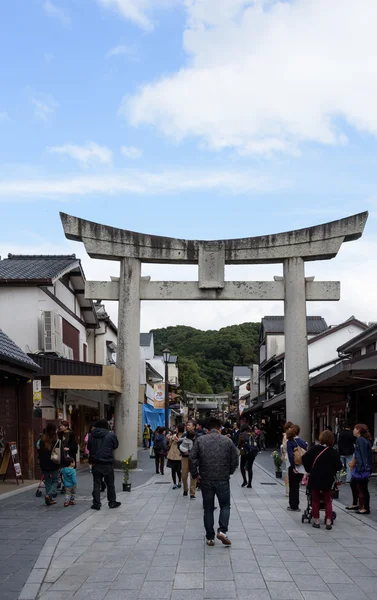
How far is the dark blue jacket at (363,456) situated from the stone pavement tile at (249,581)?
17.0 ft

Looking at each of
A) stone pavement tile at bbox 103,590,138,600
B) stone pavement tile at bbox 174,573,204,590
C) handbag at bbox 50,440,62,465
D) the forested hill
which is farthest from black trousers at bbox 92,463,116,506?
the forested hill

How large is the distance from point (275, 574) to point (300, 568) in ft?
1.48

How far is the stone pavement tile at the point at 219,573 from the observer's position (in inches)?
303

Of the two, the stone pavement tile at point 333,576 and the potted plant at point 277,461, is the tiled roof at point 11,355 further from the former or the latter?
the stone pavement tile at point 333,576

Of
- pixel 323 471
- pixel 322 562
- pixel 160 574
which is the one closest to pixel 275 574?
pixel 322 562

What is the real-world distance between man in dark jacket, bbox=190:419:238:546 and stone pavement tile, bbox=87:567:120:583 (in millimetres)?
1917

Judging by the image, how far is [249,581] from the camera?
24.8ft

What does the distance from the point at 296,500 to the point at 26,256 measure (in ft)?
65.4

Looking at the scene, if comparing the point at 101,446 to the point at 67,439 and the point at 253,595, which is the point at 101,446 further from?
the point at 253,595

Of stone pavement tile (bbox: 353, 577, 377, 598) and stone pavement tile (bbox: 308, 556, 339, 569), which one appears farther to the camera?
stone pavement tile (bbox: 308, 556, 339, 569)

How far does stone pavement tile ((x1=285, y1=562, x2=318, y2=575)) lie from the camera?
8016 mm

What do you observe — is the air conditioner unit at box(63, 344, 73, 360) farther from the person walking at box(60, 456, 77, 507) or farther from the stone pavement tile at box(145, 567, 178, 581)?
the stone pavement tile at box(145, 567, 178, 581)

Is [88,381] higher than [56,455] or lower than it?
higher

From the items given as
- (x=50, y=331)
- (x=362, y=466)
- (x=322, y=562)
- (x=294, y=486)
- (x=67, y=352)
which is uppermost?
(x=50, y=331)
